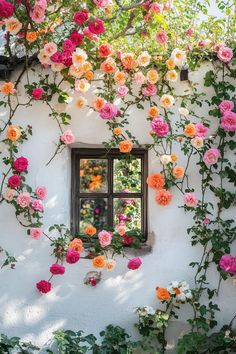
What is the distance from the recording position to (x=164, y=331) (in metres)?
3.70

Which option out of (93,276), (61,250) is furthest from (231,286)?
(61,250)

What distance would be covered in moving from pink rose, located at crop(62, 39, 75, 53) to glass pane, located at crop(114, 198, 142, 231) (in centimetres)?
130

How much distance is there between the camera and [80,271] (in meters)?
3.78

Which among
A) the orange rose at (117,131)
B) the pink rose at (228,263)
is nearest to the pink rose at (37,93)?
the orange rose at (117,131)

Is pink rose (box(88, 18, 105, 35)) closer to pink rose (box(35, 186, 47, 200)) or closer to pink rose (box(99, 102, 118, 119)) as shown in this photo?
pink rose (box(99, 102, 118, 119))

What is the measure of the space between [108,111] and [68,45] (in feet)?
1.93

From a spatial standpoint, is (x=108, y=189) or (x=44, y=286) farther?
(x=108, y=189)

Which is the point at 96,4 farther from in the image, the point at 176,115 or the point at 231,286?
the point at 231,286

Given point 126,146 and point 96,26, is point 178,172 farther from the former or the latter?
point 96,26

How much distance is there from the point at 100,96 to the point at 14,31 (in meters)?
0.82

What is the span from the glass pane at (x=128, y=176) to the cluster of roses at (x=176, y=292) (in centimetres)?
85

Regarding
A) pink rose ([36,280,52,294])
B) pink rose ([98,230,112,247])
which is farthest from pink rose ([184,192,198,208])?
pink rose ([36,280,52,294])

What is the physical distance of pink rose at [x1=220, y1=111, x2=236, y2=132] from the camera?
11.7 feet

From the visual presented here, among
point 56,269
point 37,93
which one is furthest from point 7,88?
point 56,269
